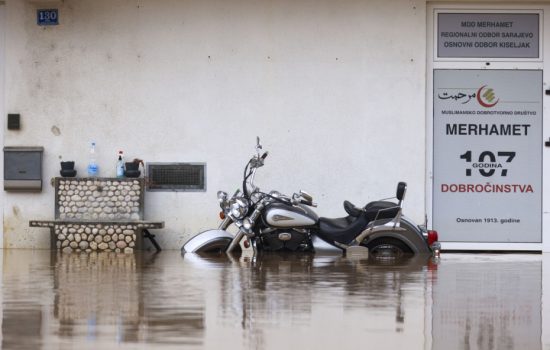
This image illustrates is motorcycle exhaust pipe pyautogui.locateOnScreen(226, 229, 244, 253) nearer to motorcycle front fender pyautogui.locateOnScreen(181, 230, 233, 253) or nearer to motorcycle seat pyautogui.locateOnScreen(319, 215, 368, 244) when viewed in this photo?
motorcycle front fender pyautogui.locateOnScreen(181, 230, 233, 253)

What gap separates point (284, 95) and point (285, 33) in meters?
0.87

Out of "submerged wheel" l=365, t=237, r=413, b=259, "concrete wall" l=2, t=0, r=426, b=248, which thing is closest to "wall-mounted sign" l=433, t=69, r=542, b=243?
"concrete wall" l=2, t=0, r=426, b=248

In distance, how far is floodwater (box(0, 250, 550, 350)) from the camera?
25.9 feet

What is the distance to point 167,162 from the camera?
1770cm

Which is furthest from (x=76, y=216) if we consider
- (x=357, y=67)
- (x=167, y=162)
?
(x=357, y=67)

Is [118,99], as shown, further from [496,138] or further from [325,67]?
[496,138]

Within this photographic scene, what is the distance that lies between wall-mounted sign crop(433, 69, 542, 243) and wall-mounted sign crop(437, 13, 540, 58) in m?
0.28

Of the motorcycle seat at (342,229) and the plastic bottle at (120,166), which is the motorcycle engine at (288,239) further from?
the plastic bottle at (120,166)

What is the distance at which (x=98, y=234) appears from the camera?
17.1m

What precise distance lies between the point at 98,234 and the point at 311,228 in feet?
10.8

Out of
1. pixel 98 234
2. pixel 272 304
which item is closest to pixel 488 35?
pixel 98 234

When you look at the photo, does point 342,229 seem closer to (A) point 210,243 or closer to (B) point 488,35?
(A) point 210,243

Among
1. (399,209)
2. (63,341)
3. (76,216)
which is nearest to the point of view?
(63,341)

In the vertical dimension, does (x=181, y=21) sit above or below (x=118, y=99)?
above
